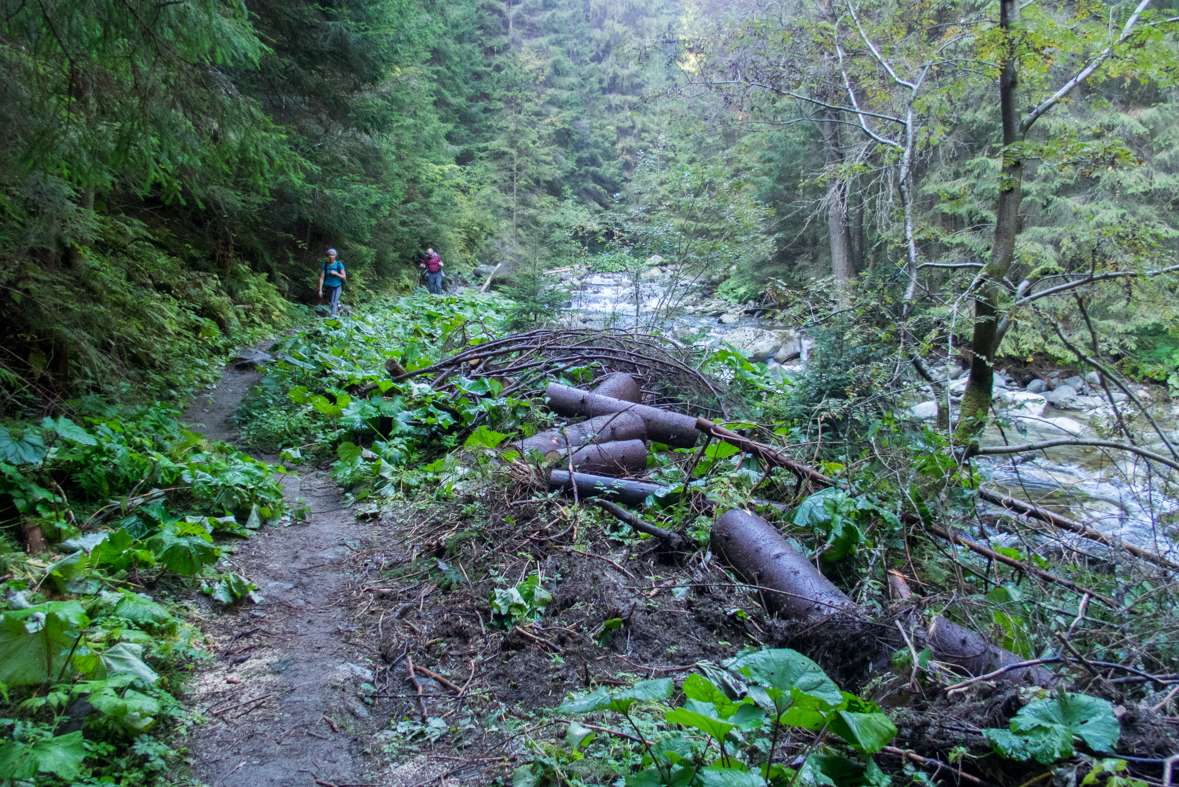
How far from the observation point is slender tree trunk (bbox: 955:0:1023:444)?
5.03 metres

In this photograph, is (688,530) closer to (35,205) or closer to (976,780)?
(976,780)

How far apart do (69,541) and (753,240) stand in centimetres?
1202

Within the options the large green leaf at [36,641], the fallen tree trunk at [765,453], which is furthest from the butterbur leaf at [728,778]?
the fallen tree trunk at [765,453]

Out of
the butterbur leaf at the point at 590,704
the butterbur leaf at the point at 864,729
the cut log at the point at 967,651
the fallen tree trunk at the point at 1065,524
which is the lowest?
the cut log at the point at 967,651

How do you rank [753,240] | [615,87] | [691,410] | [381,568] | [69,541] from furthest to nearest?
1. [615,87]
2. [753,240]
3. [691,410]
4. [381,568]
5. [69,541]

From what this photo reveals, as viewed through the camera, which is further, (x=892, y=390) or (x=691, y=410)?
(x=691, y=410)

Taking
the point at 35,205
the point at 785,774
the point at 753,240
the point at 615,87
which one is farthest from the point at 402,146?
the point at 615,87

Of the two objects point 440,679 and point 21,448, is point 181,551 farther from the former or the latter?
point 440,679

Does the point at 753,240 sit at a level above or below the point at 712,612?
above

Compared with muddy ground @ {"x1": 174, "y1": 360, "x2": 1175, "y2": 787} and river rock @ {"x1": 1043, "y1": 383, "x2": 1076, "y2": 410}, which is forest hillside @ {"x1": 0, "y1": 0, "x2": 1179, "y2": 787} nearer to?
muddy ground @ {"x1": 174, "y1": 360, "x2": 1175, "y2": 787}

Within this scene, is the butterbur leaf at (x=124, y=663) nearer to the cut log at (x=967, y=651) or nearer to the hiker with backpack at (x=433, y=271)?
the cut log at (x=967, y=651)

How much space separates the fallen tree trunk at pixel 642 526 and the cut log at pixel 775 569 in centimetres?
25

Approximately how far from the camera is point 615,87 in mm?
41062

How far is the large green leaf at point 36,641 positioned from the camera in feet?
6.08
